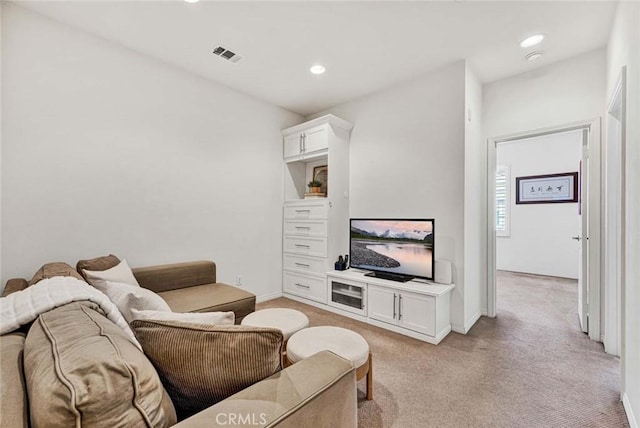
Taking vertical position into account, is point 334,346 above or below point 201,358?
below

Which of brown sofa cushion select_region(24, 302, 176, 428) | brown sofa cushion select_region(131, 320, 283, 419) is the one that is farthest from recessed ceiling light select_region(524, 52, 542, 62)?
brown sofa cushion select_region(24, 302, 176, 428)

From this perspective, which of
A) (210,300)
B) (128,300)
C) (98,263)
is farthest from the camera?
(210,300)

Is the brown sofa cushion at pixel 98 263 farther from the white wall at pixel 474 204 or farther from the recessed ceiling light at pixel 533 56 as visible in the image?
the recessed ceiling light at pixel 533 56

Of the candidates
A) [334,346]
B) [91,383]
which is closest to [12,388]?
[91,383]

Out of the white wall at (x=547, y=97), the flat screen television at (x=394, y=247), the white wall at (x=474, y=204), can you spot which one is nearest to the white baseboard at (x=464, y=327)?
the white wall at (x=474, y=204)

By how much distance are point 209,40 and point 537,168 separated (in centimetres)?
610

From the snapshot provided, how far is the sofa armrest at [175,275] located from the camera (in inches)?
101

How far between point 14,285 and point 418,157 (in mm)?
3522

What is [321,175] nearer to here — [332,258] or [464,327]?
[332,258]

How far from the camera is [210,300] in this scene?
2.38m

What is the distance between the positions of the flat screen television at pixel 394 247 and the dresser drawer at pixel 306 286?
504mm

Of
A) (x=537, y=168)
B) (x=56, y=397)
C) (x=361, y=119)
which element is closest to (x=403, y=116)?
(x=361, y=119)

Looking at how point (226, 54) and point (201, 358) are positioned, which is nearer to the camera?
point (201, 358)

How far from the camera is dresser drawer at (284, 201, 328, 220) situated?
3.54m
